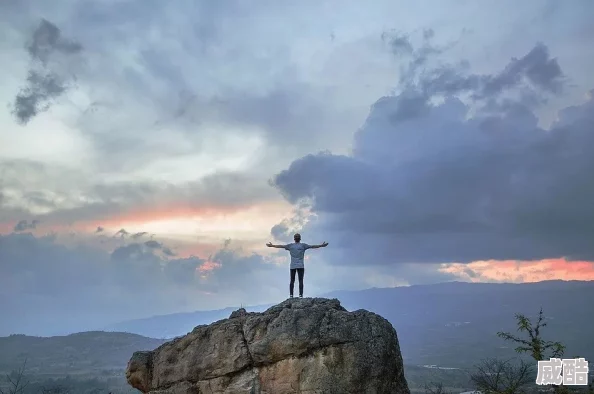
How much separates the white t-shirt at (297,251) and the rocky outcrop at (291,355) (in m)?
2.88

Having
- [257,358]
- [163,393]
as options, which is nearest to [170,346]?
[163,393]

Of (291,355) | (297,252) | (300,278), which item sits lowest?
(291,355)

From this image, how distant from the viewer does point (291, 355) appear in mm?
22875

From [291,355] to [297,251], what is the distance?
20.7ft

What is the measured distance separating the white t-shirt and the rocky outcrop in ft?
9.44

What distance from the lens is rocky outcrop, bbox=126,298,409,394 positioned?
22281 mm

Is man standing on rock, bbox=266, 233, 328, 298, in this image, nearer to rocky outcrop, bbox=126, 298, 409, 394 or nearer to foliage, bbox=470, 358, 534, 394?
rocky outcrop, bbox=126, 298, 409, 394

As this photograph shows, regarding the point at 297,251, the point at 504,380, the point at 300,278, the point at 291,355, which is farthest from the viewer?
the point at 504,380

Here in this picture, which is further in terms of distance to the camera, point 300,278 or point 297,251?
point 300,278

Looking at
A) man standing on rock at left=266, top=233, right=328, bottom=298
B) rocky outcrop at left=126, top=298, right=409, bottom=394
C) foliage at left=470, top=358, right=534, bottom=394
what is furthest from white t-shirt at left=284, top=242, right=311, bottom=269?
foliage at left=470, top=358, right=534, bottom=394

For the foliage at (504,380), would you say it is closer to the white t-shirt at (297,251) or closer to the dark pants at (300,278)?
the dark pants at (300,278)

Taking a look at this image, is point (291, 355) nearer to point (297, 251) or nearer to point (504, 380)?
point (297, 251)

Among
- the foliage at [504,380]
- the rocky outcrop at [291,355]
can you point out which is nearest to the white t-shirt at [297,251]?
the rocky outcrop at [291,355]

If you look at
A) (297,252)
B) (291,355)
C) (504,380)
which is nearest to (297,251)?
(297,252)
